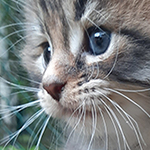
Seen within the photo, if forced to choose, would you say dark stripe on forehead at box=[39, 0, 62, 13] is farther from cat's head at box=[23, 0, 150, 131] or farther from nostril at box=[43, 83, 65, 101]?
nostril at box=[43, 83, 65, 101]

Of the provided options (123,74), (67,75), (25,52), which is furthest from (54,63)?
(25,52)

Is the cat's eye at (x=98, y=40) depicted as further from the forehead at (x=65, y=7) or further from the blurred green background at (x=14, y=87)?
the blurred green background at (x=14, y=87)

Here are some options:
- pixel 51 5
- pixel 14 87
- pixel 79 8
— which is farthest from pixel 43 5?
pixel 14 87

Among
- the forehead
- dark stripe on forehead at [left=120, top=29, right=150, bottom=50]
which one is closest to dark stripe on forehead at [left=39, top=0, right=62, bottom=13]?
the forehead

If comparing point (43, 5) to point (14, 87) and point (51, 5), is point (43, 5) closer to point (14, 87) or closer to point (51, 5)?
point (51, 5)

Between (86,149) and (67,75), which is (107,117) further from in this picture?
(86,149)

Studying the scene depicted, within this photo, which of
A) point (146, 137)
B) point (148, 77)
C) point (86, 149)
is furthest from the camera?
point (86, 149)
